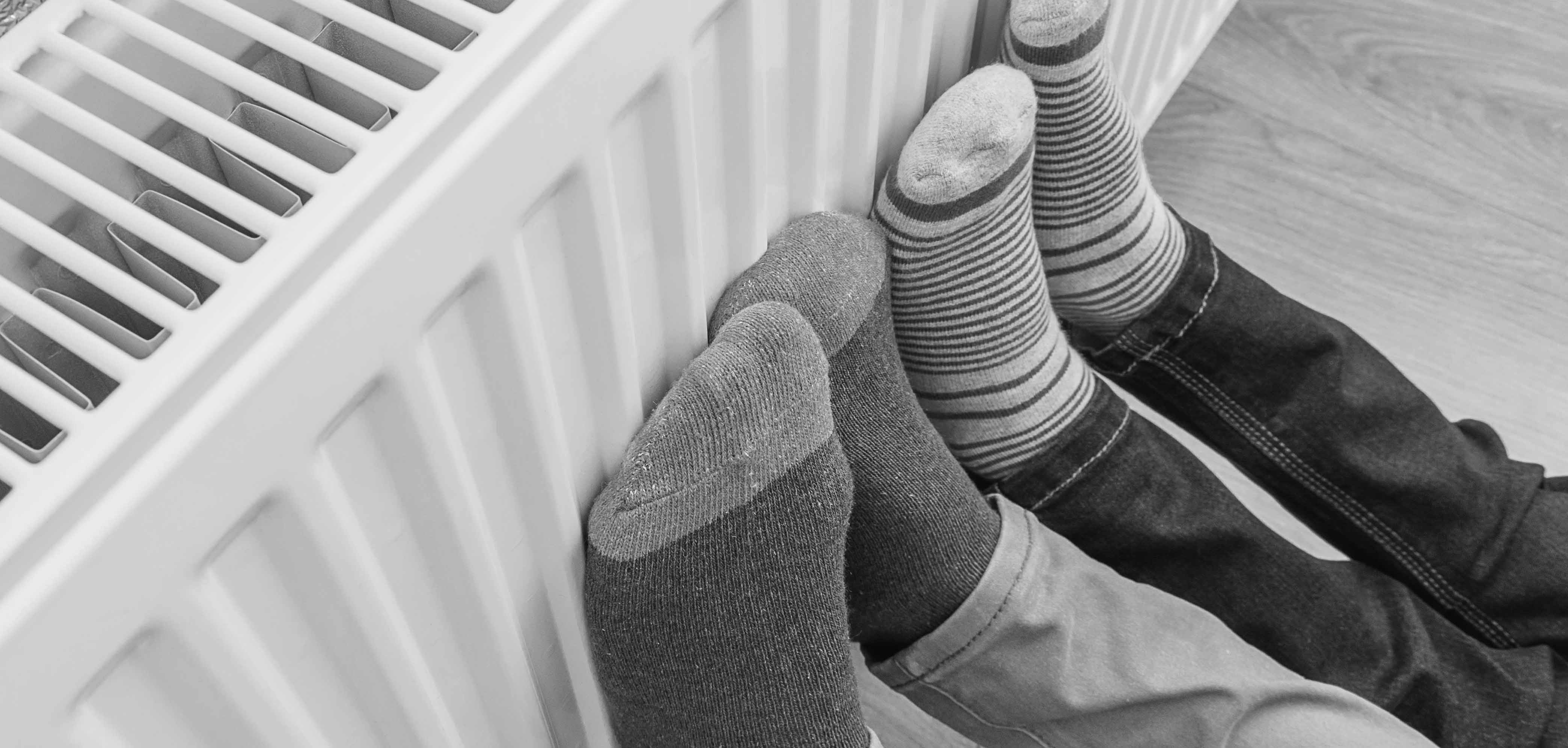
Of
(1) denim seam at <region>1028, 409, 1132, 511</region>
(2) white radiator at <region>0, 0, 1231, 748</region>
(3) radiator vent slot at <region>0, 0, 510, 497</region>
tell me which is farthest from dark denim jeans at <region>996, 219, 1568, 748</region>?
(3) radiator vent slot at <region>0, 0, 510, 497</region>

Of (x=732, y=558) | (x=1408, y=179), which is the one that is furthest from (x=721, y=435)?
(x=1408, y=179)

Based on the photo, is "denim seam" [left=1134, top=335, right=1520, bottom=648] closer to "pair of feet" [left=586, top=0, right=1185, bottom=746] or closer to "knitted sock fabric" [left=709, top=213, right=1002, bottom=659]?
"pair of feet" [left=586, top=0, right=1185, bottom=746]

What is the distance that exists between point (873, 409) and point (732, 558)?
0.44 feet

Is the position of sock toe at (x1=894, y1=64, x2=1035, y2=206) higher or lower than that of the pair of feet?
higher

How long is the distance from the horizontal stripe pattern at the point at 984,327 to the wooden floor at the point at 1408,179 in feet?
0.94

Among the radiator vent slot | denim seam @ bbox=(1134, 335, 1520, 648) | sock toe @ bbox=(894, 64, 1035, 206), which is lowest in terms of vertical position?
denim seam @ bbox=(1134, 335, 1520, 648)

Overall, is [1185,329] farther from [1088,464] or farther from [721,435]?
[721,435]

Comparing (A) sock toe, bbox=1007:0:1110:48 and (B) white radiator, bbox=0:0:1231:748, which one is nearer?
(B) white radiator, bbox=0:0:1231:748

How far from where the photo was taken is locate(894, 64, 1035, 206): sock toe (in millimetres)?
599

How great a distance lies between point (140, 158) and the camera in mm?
304

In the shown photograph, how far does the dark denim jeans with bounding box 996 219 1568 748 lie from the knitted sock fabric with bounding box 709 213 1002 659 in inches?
3.9

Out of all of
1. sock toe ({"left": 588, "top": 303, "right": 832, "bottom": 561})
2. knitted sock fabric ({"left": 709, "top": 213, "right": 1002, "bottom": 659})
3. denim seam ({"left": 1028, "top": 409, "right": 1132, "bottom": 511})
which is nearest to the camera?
sock toe ({"left": 588, "top": 303, "right": 832, "bottom": 561})

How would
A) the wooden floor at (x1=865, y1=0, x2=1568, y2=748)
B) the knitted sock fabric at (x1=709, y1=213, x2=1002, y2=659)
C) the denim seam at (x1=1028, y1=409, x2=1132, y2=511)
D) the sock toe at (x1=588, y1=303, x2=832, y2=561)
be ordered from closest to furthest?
1. the sock toe at (x1=588, y1=303, x2=832, y2=561)
2. the knitted sock fabric at (x1=709, y1=213, x2=1002, y2=659)
3. the denim seam at (x1=1028, y1=409, x2=1132, y2=511)
4. the wooden floor at (x1=865, y1=0, x2=1568, y2=748)

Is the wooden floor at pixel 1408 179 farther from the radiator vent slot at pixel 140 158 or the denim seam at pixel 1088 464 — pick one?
the radiator vent slot at pixel 140 158
